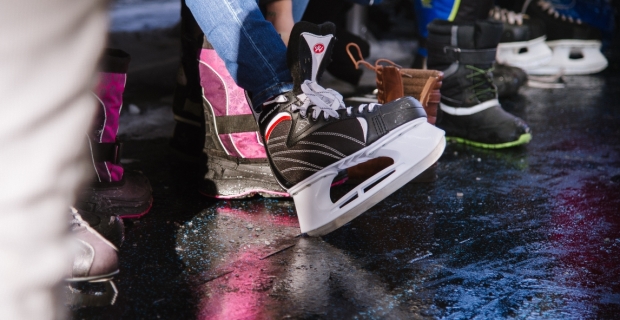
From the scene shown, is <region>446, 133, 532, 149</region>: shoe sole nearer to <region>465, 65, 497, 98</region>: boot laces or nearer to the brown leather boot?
<region>465, 65, 497, 98</region>: boot laces

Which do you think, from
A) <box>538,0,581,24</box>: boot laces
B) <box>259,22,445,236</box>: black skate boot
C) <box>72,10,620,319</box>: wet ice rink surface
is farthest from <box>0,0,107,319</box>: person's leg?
<box>538,0,581,24</box>: boot laces

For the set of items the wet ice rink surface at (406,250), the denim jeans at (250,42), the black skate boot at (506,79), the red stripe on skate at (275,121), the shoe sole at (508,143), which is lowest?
the black skate boot at (506,79)

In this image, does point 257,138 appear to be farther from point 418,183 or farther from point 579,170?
point 579,170

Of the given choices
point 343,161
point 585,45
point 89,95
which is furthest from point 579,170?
point 585,45

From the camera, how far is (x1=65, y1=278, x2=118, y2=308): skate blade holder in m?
0.96

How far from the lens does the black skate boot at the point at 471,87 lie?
195 cm

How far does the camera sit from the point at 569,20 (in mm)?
3178

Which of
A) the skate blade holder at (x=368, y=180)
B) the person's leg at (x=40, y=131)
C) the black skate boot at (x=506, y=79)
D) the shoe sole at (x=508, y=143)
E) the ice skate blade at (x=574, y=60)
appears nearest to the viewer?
the person's leg at (x=40, y=131)

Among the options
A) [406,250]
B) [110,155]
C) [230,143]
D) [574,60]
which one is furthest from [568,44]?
[110,155]

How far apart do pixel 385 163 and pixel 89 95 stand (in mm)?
1018

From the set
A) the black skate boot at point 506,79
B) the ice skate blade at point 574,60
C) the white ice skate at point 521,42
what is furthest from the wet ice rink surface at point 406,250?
the ice skate blade at point 574,60

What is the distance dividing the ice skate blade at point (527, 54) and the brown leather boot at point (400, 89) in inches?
60.0

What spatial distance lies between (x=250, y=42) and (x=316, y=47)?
0.13 m

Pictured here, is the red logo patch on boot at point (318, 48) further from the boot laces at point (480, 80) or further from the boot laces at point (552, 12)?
the boot laces at point (552, 12)
